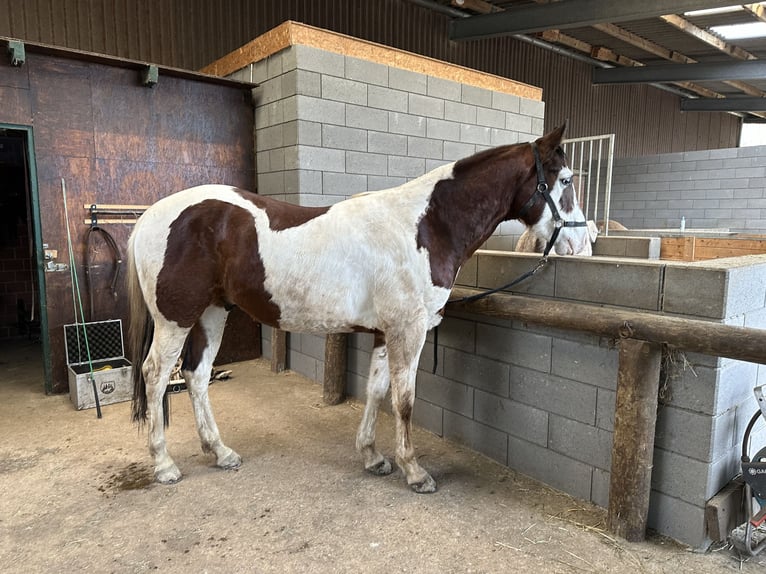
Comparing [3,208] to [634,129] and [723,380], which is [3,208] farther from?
[634,129]

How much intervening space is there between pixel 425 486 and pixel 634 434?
3.01 ft

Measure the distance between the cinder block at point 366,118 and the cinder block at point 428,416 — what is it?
224cm

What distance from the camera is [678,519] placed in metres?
1.88

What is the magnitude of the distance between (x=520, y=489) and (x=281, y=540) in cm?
109

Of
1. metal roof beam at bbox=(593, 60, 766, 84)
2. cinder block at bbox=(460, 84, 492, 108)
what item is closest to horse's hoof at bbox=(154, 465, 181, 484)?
cinder block at bbox=(460, 84, 492, 108)

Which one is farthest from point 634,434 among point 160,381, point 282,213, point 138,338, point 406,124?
point 406,124

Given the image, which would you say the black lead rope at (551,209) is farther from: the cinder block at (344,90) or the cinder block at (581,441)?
the cinder block at (344,90)

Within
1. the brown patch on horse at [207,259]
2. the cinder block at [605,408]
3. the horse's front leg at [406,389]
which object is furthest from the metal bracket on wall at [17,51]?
the cinder block at [605,408]

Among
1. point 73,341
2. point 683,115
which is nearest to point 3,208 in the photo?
point 73,341

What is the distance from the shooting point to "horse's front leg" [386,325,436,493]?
2160 millimetres

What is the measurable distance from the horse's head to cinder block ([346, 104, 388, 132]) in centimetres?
211

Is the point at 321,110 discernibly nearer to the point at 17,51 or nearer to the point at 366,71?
the point at 366,71

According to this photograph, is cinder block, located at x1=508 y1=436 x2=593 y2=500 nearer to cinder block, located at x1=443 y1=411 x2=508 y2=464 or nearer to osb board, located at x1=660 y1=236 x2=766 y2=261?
cinder block, located at x1=443 y1=411 x2=508 y2=464

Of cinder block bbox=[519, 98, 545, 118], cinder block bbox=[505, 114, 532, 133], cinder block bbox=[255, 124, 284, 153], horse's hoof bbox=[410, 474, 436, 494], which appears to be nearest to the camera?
horse's hoof bbox=[410, 474, 436, 494]
